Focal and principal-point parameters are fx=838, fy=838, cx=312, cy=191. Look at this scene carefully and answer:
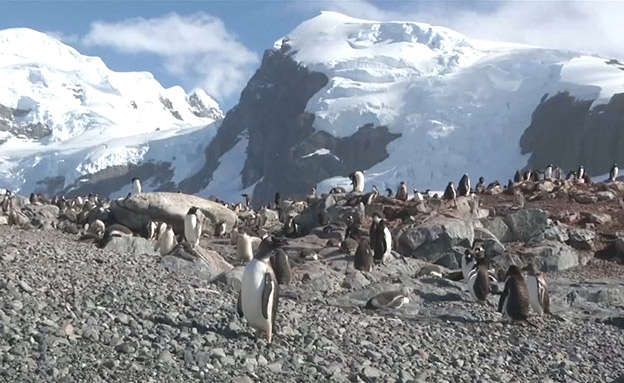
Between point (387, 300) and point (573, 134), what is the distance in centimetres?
6495

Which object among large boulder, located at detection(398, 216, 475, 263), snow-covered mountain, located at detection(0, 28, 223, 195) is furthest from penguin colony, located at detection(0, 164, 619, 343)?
snow-covered mountain, located at detection(0, 28, 223, 195)

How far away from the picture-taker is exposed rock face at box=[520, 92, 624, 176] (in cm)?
6831

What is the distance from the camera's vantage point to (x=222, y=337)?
276 inches

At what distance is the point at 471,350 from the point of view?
339 inches

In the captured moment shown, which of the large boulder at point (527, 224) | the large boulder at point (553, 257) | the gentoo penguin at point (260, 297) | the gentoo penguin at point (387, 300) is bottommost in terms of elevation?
the large boulder at point (553, 257)

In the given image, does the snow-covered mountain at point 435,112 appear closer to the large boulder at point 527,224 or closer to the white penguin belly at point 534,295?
the large boulder at point 527,224

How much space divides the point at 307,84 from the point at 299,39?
47.7 ft

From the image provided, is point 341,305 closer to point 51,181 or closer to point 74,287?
point 74,287

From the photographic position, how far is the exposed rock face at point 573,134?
68.3 meters

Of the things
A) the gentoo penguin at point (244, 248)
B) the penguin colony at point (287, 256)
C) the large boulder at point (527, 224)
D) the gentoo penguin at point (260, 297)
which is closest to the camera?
the gentoo penguin at point (260, 297)

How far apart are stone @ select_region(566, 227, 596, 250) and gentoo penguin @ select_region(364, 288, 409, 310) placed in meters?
6.93

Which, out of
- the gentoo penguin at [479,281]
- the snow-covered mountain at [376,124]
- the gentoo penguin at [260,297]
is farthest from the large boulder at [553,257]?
the snow-covered mountain at [376,124]

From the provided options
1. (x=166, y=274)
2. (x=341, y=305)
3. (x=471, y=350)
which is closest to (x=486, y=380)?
(x=471, y=350)

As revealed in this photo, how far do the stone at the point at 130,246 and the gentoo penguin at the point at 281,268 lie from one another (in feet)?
7.76
